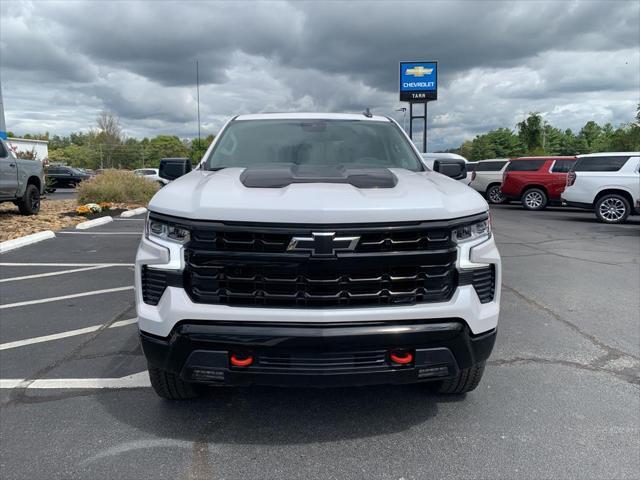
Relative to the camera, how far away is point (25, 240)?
906cm

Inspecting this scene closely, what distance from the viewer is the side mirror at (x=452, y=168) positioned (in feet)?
13.2

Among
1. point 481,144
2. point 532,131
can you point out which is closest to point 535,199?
point 532,131

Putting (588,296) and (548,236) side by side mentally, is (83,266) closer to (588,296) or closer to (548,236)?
(588,296)

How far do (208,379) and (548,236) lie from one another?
10.0 m

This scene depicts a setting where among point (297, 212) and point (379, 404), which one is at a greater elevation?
point (297, 212)

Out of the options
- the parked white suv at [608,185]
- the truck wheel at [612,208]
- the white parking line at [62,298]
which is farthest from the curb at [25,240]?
the truck wheel at [612,208]

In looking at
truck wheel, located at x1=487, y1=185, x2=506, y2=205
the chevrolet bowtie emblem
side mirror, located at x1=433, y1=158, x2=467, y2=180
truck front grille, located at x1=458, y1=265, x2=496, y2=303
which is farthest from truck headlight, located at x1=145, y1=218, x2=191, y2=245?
the chevrolet bowtie emblem

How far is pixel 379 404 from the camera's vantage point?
3109 mm

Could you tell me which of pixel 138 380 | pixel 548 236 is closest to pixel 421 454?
pixel 138 380

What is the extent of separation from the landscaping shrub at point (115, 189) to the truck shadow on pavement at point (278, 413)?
45.3 ft

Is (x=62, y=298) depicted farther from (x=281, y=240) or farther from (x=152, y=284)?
(x=281, y=240)

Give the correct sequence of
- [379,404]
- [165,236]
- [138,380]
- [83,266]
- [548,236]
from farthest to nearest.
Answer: [548,236] < [83,266] < [138,380] < [379,404] < [165,236]

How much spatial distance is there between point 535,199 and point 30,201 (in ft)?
51.6

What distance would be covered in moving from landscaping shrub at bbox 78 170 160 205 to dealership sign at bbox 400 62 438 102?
1925 cm
